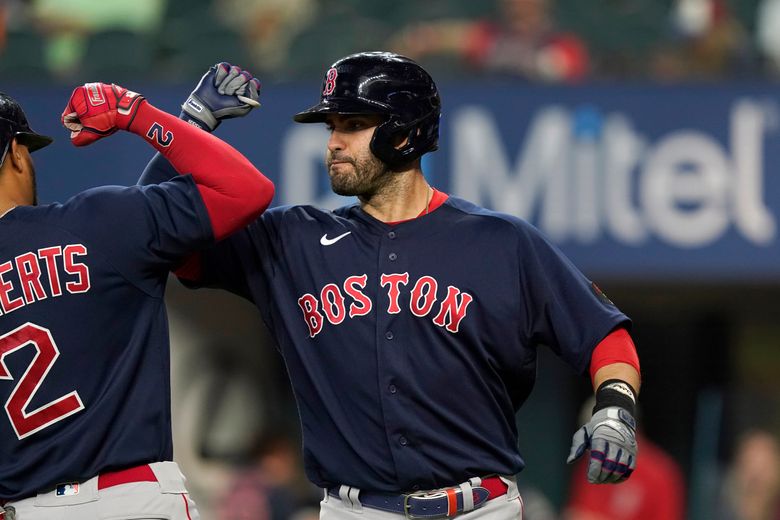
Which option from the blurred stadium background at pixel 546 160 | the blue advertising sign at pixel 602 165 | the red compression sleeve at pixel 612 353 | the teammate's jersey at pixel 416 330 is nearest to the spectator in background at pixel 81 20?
the blurred stadium background at pixel 546 160

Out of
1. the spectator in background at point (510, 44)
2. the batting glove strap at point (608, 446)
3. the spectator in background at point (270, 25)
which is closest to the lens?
the batting glove strap at point (608, 446)

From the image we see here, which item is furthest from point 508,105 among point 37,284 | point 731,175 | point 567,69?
point 37,284

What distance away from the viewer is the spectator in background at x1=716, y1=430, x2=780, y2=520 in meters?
7.79

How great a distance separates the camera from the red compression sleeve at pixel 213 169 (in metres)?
3.62

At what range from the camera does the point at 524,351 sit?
382 cm

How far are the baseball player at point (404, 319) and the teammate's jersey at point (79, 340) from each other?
379mm

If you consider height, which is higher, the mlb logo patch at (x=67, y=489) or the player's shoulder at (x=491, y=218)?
the player's shoulder at (x=491, y=218)

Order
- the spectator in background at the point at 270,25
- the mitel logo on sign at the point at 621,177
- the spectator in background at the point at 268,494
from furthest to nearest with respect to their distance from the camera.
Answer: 1. the spectator in background at the point at 270,25
2. the spectator in background at the point at 268,494
3. the mitel logo on sign at the point at 621,177

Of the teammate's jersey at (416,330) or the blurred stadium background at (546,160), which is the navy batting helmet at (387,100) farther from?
the blurred stadium background at (546,160)

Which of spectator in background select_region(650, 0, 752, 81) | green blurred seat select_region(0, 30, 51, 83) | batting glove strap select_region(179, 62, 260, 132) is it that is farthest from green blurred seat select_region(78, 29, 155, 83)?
batting glove strap select_region(179, 62, 260, 132)

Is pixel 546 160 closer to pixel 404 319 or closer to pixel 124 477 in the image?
pixel 404 319

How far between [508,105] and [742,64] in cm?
134

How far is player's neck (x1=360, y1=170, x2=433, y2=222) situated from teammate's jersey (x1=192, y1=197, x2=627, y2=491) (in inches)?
1.9

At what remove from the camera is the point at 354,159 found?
12.7 ft
